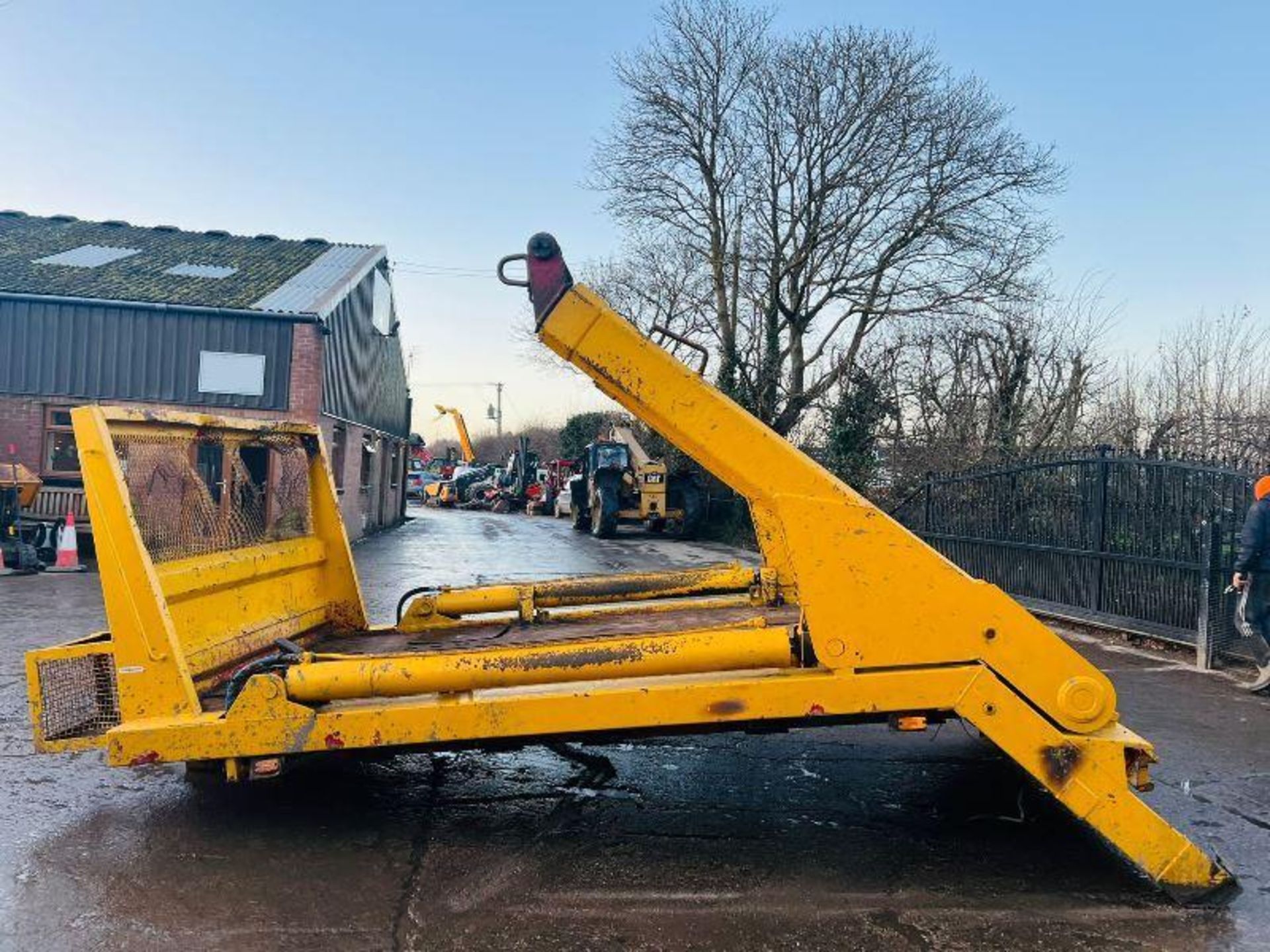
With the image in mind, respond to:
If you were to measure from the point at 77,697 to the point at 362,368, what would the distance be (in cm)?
1788

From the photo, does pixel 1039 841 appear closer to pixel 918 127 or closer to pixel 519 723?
pixel 519 723

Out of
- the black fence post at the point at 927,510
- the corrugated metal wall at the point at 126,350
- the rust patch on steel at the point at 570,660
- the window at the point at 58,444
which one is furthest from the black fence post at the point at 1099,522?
the window at the point at 58,444

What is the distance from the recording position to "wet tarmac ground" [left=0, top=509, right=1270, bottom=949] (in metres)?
3.03

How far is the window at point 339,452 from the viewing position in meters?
18.7

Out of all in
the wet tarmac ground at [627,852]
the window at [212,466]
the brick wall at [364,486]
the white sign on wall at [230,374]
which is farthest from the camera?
the brick wall at [364,486]

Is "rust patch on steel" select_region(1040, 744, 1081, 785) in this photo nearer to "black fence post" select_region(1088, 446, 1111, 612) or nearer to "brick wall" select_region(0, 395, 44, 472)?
"black fence post" select_region(1088, 446, 1111, 612)

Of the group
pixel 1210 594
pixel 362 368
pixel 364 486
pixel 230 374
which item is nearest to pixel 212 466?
pixel 1210 594

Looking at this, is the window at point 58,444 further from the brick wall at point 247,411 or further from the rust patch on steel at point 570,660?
the rust patch on steel at point 570,660

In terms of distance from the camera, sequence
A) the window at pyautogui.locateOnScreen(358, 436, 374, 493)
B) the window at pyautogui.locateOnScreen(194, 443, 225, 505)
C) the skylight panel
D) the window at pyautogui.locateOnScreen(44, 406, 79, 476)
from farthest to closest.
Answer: the window at pyautogui.locateOnScreen(358, 436, 374, 493) < the skylight panel < the window at pyautogui.locateOnScreen(44, 406, 79, 476) < the window at pyautogui.locateOnScreen(194, 443, 225, 505)

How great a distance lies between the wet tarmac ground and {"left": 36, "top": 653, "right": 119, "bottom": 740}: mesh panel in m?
0.42

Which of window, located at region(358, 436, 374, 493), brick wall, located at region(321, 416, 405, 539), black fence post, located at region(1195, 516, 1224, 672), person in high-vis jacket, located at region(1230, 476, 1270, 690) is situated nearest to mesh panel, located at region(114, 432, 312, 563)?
person in high-vis jacket, located at region(1230, 476, 1270, 690)

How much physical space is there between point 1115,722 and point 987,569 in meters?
7.57

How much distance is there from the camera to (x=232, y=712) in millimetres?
3383

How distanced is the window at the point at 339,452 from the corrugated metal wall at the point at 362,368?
1.16 ft
